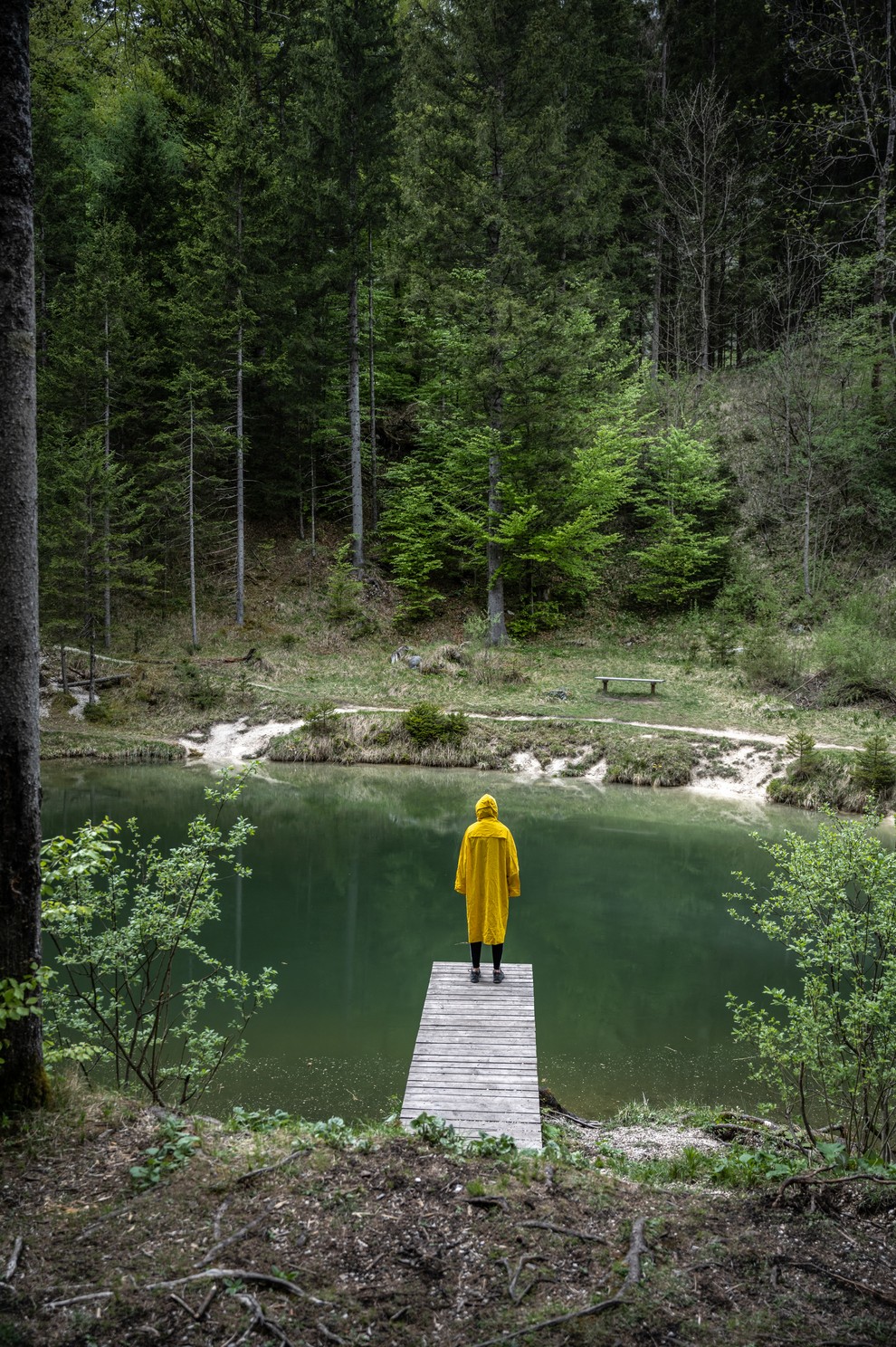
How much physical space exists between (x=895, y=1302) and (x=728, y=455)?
95.4 feet

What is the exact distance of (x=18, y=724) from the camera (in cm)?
412

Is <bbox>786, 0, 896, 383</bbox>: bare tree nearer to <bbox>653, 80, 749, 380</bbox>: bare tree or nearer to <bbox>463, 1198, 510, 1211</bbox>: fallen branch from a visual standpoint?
<bbox>653, 80, 749, 380</bbox>: bare tree

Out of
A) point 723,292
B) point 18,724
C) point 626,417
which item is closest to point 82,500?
point 626,417

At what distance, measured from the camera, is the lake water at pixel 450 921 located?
764 cm

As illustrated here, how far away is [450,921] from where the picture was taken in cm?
1155

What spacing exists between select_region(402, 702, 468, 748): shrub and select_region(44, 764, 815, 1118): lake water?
40.7 inches

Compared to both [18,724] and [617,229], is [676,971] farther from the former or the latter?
[617,229]

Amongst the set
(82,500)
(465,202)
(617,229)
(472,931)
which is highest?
(617,229)

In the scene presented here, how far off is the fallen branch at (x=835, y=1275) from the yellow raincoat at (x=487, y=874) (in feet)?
13.5

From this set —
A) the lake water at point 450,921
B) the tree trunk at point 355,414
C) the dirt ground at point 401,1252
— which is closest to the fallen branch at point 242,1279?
the dirt ground at point 401,1252

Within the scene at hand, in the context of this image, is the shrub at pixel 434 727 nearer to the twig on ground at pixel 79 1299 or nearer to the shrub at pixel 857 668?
the shrub at pixel 857 668

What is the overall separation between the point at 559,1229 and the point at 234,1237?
1360 mm

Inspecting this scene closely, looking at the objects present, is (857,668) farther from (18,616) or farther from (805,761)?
(18,616)

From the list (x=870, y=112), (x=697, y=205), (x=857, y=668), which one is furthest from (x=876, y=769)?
(x=697, y=205)
